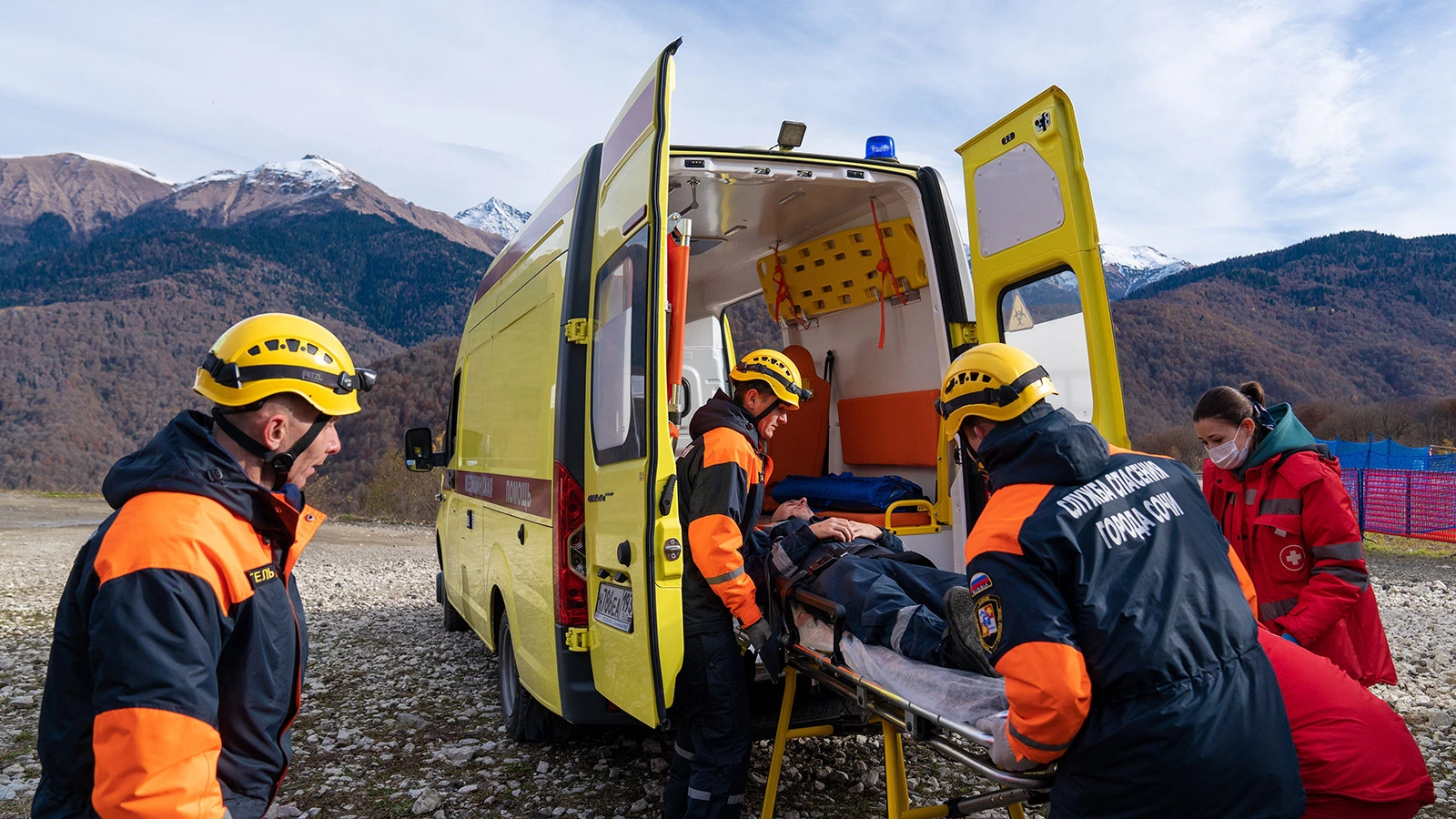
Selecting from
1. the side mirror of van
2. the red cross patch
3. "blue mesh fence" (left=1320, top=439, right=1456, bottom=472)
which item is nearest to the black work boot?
the red cross patch

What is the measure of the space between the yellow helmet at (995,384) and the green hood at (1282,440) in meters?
1.94

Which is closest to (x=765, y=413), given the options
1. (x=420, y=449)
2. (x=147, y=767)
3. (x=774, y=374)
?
(x=774, y=374)

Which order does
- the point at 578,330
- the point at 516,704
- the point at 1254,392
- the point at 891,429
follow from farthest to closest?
the point at 891,429 → the point at 516,704 → the point at 1254,392 → the point at 578,330

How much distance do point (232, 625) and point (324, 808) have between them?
311 cm

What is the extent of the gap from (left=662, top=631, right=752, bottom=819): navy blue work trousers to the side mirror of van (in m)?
3.81

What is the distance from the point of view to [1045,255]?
376 centimetres

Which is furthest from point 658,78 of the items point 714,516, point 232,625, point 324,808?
point 324,808

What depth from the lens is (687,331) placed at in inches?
301

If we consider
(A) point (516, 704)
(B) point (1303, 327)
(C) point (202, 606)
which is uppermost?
(B) point (1303, 327)

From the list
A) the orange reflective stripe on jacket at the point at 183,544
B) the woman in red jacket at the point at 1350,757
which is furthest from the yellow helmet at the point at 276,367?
the woman in red jacket at the point at 1350,757

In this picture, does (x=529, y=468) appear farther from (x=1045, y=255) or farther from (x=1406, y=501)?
(x=1406, y=501)

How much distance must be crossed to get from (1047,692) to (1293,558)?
7.32 feet

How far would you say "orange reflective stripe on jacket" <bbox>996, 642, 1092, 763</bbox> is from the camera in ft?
6.10

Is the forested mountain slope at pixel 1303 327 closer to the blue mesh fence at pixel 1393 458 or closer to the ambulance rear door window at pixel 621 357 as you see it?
the blue mesh fence at pixel 1393 458
